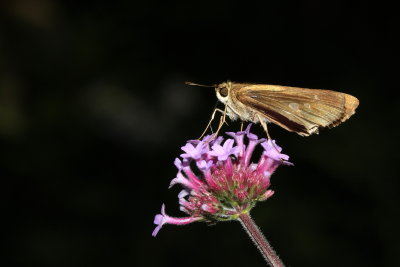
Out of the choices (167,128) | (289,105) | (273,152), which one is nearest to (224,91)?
(289,105)

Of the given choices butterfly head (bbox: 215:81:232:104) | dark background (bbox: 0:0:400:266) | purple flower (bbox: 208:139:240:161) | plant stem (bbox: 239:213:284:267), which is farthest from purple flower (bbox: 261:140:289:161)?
dark background (bbox: 0:0:400:266)

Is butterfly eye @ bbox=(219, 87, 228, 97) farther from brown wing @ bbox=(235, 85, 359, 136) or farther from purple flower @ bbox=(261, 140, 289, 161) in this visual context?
purple flower @ bbox=(261, 140, 289, 161)

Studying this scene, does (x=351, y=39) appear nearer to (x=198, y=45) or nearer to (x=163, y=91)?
(x=198, y=45)

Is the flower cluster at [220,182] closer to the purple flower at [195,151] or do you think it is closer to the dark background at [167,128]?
the purple flower at [195,151]

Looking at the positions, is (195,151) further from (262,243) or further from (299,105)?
(299,105)

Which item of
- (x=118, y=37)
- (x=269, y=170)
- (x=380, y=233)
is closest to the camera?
(x=269, y=170)

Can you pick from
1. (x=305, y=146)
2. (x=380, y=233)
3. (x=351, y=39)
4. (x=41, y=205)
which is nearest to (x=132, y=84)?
(x=41, y=205)
